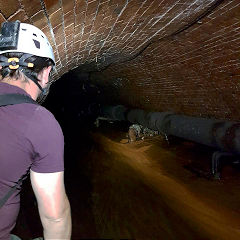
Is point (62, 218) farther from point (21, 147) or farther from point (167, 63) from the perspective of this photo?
point (167, 63)

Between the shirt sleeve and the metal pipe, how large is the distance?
4.39 meters

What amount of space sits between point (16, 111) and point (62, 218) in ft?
2.09

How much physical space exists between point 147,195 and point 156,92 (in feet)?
11.8

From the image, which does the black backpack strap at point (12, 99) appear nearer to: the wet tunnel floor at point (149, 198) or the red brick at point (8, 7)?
the red brick at point (8, 7)

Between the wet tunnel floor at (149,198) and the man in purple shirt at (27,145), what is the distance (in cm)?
256

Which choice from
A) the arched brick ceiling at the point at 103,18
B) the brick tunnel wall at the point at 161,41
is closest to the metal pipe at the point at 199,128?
the brick tunnel wall at the point at 161,41

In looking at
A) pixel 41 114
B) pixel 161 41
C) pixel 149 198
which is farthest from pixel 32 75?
pixel 149 198

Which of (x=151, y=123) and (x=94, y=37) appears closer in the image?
(x=94, y=37)

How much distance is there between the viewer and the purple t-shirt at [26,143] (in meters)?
1.21

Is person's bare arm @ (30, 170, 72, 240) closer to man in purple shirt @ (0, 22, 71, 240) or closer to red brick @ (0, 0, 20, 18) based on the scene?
man in purple shirt @ (0, 22, 71, 240)

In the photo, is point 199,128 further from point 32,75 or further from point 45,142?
point 45,142

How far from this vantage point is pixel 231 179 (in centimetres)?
526

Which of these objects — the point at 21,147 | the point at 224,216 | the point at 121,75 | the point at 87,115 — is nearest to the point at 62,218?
the point at 21,147

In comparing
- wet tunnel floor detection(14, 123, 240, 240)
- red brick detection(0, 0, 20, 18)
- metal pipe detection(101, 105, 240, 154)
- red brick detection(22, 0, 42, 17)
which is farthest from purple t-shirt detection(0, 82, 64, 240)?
metal pipe detection(101, 105, 240, 154)
